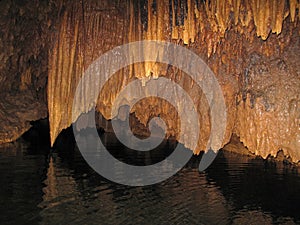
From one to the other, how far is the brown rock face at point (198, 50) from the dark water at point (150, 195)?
1800mm

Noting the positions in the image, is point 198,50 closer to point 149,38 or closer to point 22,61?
point 149,38

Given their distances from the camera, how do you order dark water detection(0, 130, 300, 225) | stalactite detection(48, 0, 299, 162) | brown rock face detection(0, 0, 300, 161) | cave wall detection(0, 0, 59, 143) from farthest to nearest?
1. cave wall detection(0, 0, 59, 143)
2. stalactite detection(48, 0, 299, 162)
3. brown rock face detection(0, 0, 300, 161)
4. dark water detection(0, 130, 300, 225)

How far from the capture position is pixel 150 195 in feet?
33.0

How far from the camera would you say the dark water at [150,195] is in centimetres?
825

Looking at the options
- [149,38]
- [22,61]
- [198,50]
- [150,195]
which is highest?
[22,61]

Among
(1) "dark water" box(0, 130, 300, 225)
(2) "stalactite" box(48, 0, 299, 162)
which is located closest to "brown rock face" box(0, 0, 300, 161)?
(2) "stalactite" box(48, 0, 299, 162)

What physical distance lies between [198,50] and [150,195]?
7.32 m

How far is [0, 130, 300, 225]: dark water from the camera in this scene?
8250mm

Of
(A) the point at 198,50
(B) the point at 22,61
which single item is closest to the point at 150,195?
(A) the point at 198,50

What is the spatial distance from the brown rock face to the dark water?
5.90 feet

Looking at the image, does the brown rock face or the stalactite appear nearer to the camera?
the brown rock face

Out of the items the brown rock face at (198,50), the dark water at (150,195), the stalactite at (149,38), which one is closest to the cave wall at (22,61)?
the brown rock face at (198,50)

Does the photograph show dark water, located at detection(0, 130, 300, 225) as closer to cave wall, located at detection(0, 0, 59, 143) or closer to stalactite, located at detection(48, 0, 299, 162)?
stalactite, located at detection(48, 0, 299, 162)

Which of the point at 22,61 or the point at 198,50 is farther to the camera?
the point at 22,61
